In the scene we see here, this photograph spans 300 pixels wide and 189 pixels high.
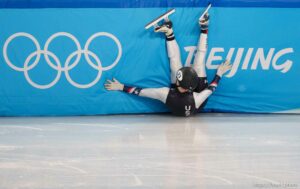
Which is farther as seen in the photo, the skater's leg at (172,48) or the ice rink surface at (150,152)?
the skater's leg at (172,48)

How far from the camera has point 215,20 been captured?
4305 mm

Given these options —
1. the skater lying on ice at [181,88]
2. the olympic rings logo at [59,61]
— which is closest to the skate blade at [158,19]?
the skater lying on ice at [181,88]

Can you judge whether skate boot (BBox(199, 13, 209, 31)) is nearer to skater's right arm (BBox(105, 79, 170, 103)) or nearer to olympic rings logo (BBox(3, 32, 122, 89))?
skater's right arm (BBox(105, 79, 170, 103))

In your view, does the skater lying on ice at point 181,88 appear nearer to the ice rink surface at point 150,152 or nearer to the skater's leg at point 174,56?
the skater's leg at point 174,56

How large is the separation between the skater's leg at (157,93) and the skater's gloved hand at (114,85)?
0.75 ft

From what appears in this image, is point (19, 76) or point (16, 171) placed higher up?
point (19, 76)

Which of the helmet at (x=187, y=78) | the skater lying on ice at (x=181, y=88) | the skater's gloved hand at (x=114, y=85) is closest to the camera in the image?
the helmet at (x=187, y=78)

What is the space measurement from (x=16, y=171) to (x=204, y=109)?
2303 mm

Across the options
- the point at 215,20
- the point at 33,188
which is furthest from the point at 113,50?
the point at 33,188

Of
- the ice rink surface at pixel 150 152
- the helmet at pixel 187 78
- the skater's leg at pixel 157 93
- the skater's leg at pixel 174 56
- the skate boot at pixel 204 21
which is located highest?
the skate boot at pixel 204 21

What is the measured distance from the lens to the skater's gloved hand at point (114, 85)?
14.1 feet

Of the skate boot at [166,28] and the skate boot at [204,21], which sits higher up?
the skate boot at [204,21]

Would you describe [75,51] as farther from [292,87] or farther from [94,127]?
[292,87]

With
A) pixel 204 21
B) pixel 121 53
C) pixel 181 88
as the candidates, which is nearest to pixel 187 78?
pixel 181 88
